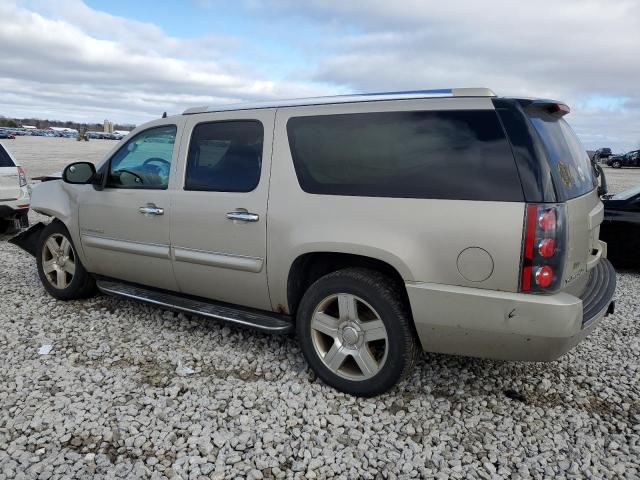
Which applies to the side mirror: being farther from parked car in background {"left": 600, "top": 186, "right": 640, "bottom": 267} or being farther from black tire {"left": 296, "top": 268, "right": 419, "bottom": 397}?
parked car in background {"left": 600, "top": 186, "right": 640, "bottom": 267}

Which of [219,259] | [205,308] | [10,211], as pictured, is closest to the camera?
[219,259]

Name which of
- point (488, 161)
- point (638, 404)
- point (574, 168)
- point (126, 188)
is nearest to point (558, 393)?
point (638, 404)

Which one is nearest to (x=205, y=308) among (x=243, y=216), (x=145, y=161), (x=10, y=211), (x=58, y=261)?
(x=243, y=216)

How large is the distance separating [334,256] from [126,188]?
6.72 feet

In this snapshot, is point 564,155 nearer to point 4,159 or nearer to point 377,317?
point 377,317

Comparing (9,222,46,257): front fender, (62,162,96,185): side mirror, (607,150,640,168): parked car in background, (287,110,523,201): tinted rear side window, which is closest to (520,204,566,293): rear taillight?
(287,110,523,201): tinted rear side window

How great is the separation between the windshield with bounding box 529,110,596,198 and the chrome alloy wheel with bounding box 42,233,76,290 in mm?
4238

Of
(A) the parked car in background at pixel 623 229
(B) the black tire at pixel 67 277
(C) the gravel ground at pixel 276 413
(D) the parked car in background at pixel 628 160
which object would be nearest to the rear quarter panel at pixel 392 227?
(C) the gravel ground at pixel 276 413

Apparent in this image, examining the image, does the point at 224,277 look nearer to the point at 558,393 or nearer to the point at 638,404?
the point at 558,393

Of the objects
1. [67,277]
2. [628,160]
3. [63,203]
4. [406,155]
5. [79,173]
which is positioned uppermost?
[406,155]

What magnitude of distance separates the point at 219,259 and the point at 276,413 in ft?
3.93

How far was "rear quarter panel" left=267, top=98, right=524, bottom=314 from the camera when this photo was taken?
9.32ft

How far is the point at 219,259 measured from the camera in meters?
3.88

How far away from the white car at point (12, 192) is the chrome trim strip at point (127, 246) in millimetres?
4036
